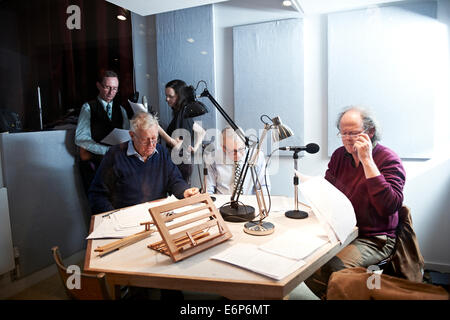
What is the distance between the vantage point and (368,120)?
1.61 meters

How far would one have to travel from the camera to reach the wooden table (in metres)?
0.92

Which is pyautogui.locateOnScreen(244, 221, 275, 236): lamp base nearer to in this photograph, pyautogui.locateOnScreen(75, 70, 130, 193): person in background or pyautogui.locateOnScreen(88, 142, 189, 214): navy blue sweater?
pyautogui.locateOnScreen(88, 142, 189, 214): navy blue sweater

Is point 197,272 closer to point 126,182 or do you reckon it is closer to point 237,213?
point 237,213

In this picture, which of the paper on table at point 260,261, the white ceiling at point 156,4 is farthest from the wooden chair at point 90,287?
the white ceiling at point 156,4

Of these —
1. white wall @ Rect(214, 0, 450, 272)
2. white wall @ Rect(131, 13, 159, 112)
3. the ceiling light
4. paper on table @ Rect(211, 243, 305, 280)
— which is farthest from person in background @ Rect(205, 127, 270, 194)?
the ceiling light

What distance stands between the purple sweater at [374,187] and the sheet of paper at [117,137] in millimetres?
1209

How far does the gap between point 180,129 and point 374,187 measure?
Result: 121 centimetres

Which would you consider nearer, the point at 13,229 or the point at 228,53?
the point at 13,229

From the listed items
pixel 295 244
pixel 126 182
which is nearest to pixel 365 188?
pixel 295 244

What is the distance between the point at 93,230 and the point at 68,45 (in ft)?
3.90

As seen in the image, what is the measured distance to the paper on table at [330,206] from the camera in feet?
4.15

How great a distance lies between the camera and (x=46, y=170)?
201 cm

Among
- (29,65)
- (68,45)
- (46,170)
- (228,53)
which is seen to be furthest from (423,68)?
(46,170)

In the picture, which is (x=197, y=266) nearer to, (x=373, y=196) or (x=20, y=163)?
(x=373, y=196)
